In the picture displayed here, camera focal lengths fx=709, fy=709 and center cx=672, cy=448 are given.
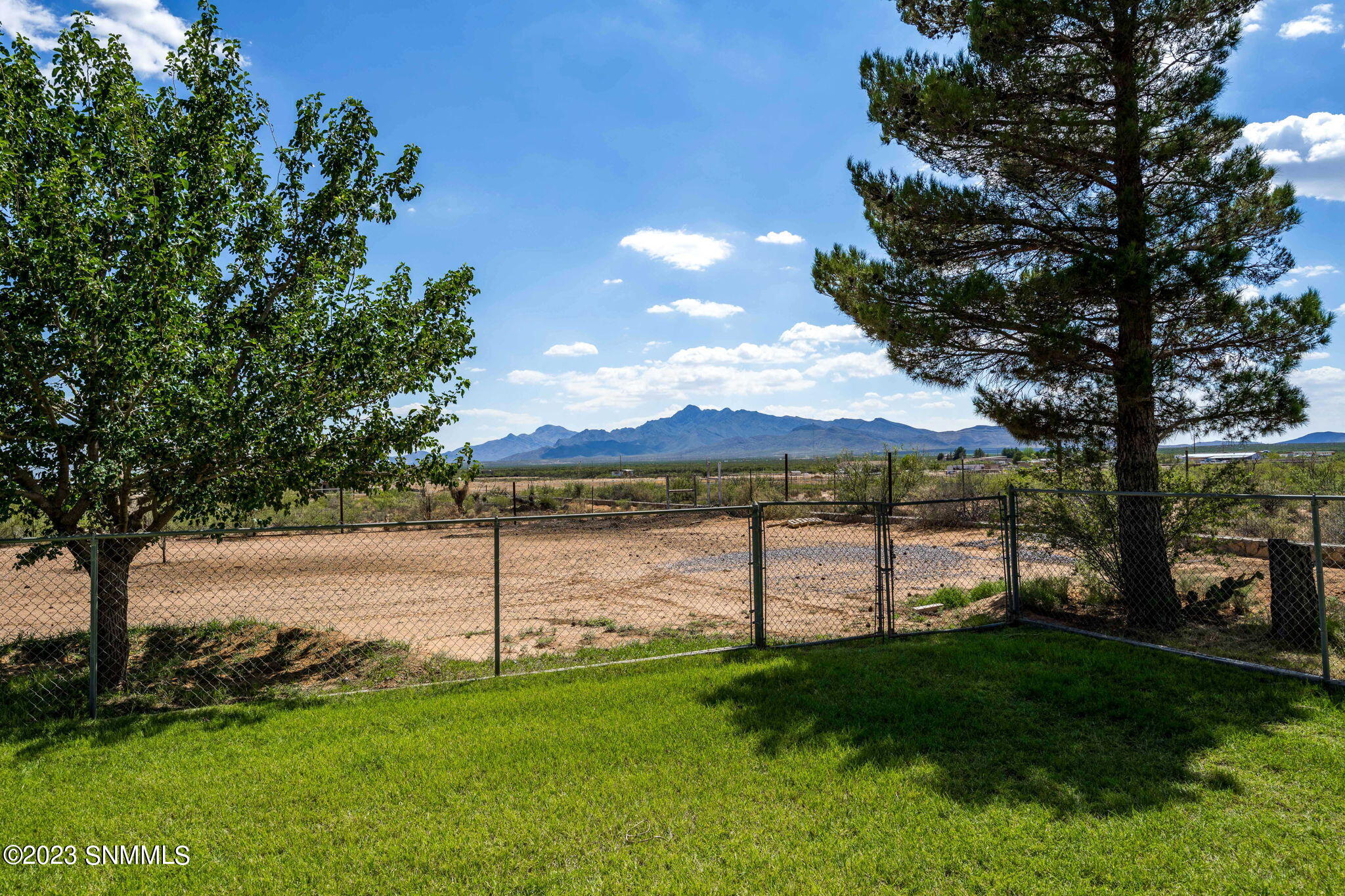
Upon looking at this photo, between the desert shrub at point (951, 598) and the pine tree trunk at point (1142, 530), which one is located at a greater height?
the pine tree trunk at point (1142, 530)

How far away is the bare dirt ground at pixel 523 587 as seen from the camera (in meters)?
9.71

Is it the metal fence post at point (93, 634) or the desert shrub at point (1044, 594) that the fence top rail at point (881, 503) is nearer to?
the desert shrub at point (1044, 594)

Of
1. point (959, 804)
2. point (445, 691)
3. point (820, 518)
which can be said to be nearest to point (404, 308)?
point (445, 691)

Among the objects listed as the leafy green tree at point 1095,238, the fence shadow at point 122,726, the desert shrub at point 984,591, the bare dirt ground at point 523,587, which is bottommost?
the bare dirt ground at point 523,587

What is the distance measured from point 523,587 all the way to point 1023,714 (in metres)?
9.72

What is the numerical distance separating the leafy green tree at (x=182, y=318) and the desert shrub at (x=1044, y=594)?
8.15 metres

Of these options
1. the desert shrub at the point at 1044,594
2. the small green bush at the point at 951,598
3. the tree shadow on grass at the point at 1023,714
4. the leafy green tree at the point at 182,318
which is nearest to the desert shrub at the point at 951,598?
the small green bush at the point at 951,598

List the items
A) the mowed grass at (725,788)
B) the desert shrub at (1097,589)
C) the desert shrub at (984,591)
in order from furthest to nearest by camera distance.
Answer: the desert shrub at (984,591) < the desert shrub at (1097,589) < the mowed grass at (725,788)

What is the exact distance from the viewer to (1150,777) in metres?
4.56

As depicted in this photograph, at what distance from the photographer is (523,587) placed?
13.6 m

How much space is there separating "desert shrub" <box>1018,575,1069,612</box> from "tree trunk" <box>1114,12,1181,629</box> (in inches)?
37.8

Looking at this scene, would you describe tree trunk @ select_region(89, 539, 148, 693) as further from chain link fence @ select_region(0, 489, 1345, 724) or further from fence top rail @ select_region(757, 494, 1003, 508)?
fence top rail @ select_region(757, 494, 1003, 508)

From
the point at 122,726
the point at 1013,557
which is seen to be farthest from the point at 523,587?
the point at 1013,557

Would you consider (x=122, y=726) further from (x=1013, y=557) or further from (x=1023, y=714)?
(x=1013, y=557)
